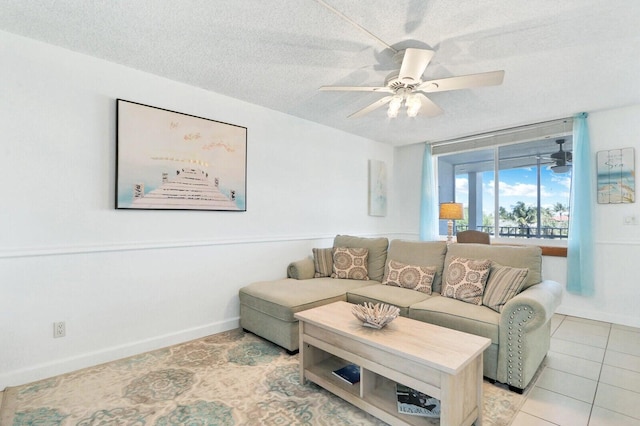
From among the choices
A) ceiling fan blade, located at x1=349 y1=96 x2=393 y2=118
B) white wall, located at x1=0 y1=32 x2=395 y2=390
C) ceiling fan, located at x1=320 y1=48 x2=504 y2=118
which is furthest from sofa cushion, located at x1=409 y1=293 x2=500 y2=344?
white wall, located at x1=0 y1=32 x2=395 y2=390

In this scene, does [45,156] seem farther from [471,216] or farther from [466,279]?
[471,216]

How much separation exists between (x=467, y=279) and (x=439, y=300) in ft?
0.95

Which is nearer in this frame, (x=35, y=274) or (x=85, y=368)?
(x=35, y=274)

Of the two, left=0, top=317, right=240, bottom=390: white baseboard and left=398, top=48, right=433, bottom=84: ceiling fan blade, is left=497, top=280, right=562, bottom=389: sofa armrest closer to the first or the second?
left=398, top=48, right=433, bottom=84: ceiling fan blade

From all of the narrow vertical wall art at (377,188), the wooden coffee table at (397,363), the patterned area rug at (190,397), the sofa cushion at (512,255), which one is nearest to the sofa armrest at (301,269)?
the patterned area rug at (190,397)

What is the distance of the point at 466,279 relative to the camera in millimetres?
2645

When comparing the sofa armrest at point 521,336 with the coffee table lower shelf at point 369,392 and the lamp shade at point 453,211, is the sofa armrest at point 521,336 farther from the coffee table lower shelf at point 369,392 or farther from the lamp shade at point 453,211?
the lamp shade at point 453,211

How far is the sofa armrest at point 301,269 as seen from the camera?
3.55 m

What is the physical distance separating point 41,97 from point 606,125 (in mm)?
5420

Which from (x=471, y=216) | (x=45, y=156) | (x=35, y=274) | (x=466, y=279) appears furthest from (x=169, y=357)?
(x=471, y=216)

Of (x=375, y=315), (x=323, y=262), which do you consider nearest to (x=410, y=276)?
(x=323, y=262)

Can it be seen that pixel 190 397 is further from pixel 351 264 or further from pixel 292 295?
pixel 351 264

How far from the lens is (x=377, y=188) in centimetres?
508

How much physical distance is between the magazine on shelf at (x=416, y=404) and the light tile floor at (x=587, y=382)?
0.51 meters
